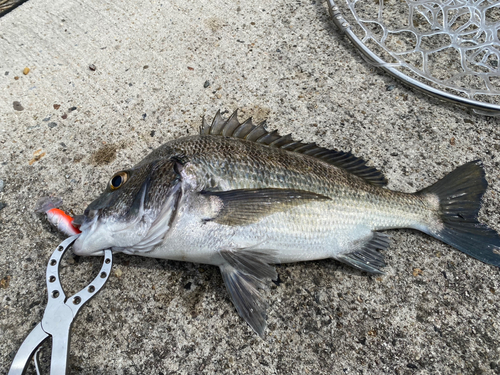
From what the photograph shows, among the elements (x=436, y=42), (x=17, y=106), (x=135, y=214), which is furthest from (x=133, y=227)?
(x=436, y=42)

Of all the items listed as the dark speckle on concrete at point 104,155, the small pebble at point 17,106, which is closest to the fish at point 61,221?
the dark speckle on concrete at point 104,155

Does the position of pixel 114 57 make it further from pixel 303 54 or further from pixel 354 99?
pixel 354 99

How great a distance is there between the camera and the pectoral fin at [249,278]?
158 centimetres

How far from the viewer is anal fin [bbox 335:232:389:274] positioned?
1.76 meters

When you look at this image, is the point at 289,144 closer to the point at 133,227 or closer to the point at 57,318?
the point at 133,227

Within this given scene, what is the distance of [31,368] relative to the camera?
1.50m

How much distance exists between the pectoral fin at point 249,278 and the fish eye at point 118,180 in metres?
0.66

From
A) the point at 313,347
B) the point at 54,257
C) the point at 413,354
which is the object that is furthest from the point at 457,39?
the point at 54,257

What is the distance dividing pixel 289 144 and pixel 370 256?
78cm

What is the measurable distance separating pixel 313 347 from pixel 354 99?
1.86 meters

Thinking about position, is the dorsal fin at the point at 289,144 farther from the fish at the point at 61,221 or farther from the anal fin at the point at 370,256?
the fish at the point at 61,221

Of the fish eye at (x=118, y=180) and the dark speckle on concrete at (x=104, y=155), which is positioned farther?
the dark speckle on concrete at (x=104, y=155)

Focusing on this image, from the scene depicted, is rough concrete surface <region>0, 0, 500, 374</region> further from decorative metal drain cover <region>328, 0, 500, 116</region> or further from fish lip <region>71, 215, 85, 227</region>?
fish lip <region>71, 215, 85, 227</region>

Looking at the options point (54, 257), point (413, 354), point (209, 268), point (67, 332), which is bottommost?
point (413, 354)
